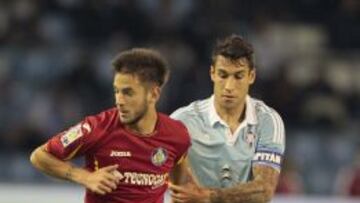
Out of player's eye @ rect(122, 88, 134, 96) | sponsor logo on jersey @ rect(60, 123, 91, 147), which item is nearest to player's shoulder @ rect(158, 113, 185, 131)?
player's eye @ rect(122, 88, 134, 96)

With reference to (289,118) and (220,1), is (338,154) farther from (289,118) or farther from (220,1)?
(220,1)

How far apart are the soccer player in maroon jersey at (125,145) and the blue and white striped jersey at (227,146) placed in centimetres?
44

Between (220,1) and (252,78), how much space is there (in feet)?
20.4

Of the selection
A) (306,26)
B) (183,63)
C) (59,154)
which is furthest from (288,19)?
(59,154)

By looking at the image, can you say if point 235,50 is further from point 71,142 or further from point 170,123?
point 71,142

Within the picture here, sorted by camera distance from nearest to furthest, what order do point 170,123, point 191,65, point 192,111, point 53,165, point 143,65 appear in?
1. point 53,165
2. point 143,65
3. point 170,123
4. point 192,111
5. point 191,65

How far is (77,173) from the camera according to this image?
5047 millimetres

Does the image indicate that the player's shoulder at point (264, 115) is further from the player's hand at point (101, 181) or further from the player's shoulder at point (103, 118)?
the player's hand at point (101, 181)

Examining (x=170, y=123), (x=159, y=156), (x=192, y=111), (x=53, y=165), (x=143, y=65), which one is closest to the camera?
(x=53, y=165)

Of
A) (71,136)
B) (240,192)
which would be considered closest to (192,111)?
(240,192)

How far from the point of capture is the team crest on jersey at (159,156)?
531 cm

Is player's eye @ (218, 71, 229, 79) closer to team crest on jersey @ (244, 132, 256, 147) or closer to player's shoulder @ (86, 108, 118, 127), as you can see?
team crest on jersey @ (244, 132, 256, 147)

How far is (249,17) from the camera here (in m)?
11.9

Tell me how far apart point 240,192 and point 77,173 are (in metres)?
0.97
